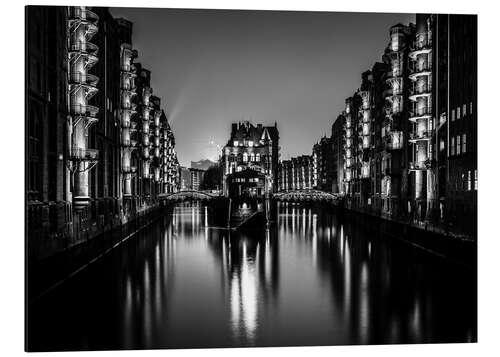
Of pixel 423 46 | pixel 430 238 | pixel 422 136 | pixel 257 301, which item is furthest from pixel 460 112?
pixel 257 301

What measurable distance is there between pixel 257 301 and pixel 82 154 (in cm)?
1809

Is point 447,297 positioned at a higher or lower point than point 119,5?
lower

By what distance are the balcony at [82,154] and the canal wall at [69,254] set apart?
4182 millimetres

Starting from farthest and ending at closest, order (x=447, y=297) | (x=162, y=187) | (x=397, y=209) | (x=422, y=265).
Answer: (x=162, y=187), (x=397, y=209), (x=422, y=265), (x=447, y=297)

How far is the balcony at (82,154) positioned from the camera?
3690 centimetres

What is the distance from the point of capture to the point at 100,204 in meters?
48.6

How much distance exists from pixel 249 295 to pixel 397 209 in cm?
2954

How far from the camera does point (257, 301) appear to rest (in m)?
24.7

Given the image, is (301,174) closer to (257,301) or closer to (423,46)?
(423,46)

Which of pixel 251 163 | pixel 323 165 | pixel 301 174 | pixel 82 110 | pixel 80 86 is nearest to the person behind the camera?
pixel 80 86

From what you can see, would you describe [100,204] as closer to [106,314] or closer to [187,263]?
[187,263]

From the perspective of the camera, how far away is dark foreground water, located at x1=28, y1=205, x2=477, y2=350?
19.2 metres
